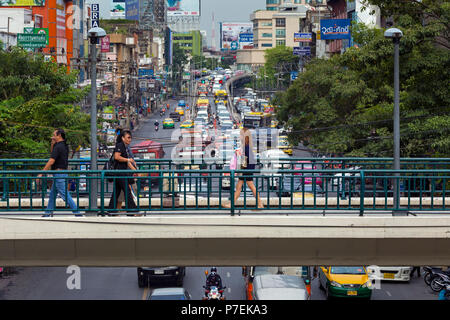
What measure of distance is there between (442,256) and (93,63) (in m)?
7.03

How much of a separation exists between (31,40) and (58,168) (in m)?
37.5

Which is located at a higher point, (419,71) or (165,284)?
(419,71)

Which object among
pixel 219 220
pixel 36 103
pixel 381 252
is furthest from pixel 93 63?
pixel 36 103

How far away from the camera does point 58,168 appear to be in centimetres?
1312

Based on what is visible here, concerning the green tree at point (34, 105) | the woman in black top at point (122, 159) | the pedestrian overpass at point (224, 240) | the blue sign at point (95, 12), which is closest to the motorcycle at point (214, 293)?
the woman in black top at point (122, 159)

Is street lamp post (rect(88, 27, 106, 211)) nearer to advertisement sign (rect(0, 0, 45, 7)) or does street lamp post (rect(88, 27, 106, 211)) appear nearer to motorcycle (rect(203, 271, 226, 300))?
motorcycle (rect(203, 271, 226, 300))

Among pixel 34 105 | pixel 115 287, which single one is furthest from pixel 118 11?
pixel 115 287

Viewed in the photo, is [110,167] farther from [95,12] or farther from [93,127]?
[95,12]

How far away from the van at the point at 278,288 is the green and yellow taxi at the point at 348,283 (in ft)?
4.92

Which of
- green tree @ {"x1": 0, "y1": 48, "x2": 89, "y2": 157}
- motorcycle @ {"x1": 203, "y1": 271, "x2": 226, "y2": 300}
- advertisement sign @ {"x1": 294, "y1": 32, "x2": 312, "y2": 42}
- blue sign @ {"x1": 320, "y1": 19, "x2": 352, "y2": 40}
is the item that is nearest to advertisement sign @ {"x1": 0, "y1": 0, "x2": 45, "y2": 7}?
blue sign @ {"x1": 320, "y1": 19, "x2": 352, "y2": 40}

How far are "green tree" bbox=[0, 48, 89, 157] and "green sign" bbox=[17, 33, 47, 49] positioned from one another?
317 inches

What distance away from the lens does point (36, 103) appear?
3186 centimetres

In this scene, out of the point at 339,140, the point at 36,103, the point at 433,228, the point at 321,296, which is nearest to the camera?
the point at 433,228

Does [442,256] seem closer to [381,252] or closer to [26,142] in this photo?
[381,252]
